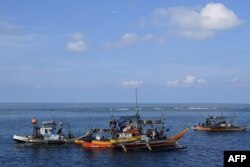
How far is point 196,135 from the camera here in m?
87.3

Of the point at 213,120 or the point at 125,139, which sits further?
the point at 213,120

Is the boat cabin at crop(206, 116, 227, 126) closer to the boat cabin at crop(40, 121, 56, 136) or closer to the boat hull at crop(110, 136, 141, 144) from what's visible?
the boat hull at crop(110, 136, 141, 144)

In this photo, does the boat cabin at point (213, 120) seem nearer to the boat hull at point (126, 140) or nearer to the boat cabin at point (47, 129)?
the boat hull at point (126, 140)

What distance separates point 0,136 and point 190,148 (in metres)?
39.6

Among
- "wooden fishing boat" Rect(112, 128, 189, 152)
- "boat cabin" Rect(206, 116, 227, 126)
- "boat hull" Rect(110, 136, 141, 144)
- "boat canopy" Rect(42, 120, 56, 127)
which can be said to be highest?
"boat canopy" Rect(42, 120, 56, 127)

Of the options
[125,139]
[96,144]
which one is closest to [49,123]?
[96,144]

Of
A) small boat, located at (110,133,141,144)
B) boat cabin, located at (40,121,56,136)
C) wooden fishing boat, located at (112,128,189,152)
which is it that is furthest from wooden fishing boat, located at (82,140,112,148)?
boat cabin, located at (40,121,56,136)

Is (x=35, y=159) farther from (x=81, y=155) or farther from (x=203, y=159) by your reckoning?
(x=203, y=159)

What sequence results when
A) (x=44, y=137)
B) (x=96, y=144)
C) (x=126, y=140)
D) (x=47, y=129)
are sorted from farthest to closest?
(x=47, y=129), (x=44, y=137), (x=96, y=144), (x=126, y=140)

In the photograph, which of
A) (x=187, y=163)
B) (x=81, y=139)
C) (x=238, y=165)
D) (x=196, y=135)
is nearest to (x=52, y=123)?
(x=81, y=139)

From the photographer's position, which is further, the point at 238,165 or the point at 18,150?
the point at 18,150
